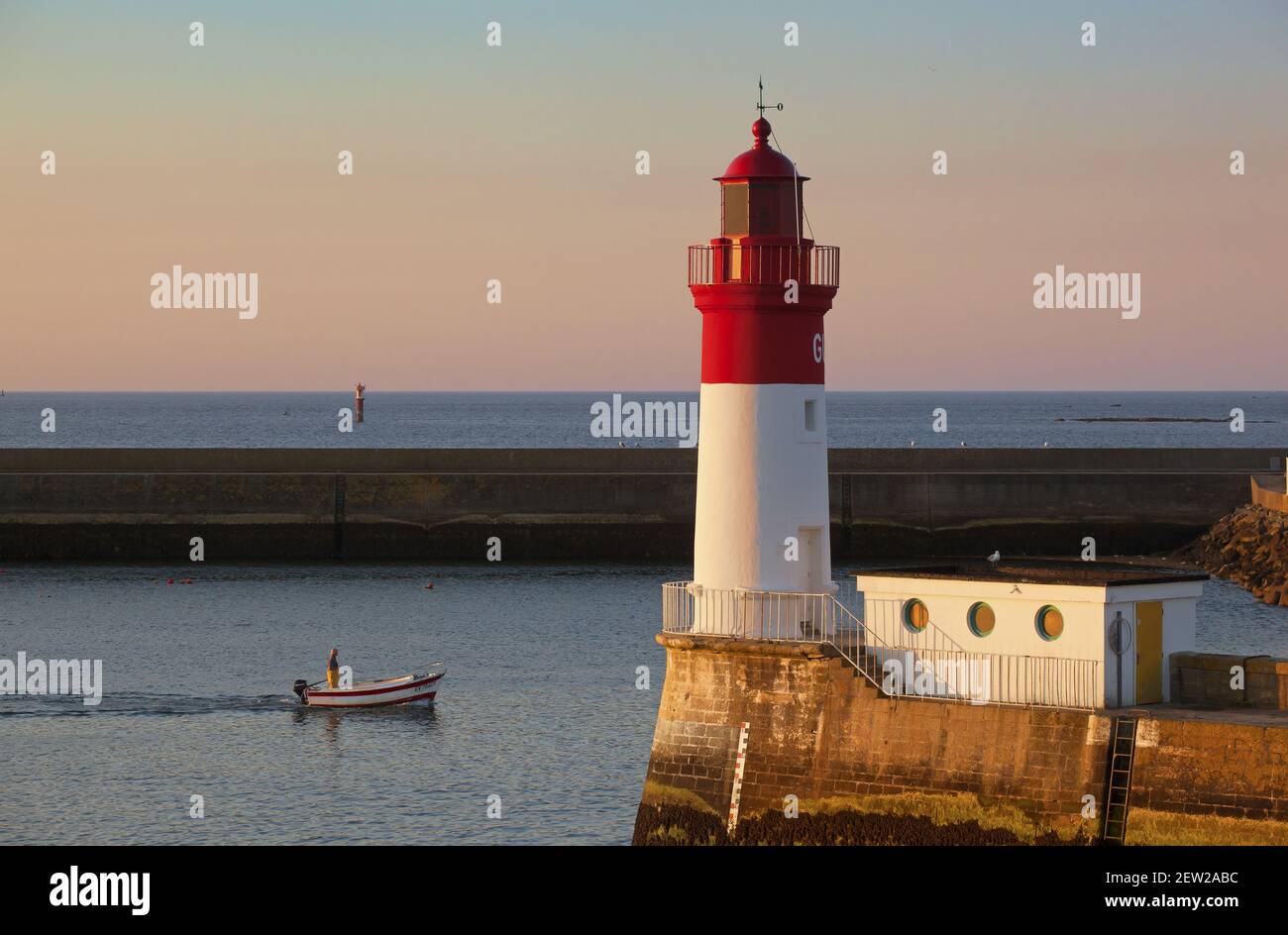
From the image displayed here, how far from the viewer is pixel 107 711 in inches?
1583

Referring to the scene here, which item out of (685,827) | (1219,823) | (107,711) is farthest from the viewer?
(107,711)

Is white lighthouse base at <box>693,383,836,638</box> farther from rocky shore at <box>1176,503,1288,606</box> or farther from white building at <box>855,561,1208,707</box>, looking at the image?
rocky shore at <box>1176,503,1288,606</box>

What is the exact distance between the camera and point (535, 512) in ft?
236

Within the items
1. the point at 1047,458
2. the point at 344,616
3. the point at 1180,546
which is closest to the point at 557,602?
the point at 344,616

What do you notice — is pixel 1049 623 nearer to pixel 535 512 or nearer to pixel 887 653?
pixel 887 653

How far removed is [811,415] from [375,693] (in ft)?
61.7

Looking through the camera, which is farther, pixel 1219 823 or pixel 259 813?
pixel 259 813

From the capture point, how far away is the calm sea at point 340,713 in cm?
3048

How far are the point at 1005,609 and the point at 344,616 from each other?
3592 centimetres

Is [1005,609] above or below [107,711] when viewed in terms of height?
above

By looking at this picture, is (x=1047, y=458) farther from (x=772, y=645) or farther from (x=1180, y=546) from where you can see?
(x=772, y=645)
